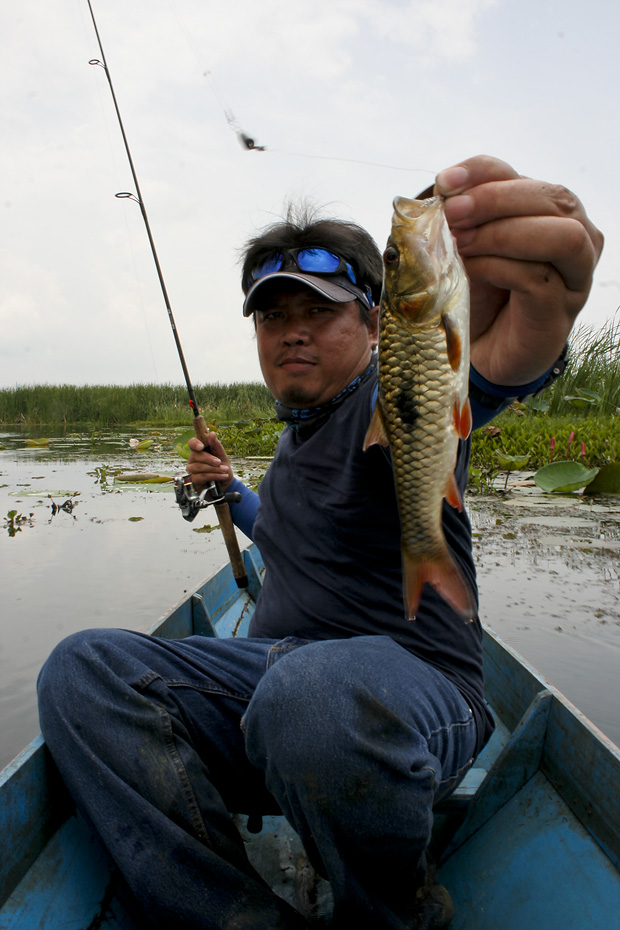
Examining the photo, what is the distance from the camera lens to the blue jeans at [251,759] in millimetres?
1214

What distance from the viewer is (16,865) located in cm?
142

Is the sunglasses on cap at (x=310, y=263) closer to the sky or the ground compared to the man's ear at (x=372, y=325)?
closer to the sky

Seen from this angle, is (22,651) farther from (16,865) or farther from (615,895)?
→ (615,895)

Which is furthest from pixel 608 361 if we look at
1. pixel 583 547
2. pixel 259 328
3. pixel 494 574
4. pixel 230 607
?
pixel 259 328

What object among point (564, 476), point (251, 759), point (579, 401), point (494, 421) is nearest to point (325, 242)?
point (251, 759)

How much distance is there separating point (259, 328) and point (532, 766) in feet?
5.03

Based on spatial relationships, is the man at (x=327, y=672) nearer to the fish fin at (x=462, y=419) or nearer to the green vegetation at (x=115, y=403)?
the fish fin at (x=462, y=419)

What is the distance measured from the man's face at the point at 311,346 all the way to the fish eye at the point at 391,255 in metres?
0.80

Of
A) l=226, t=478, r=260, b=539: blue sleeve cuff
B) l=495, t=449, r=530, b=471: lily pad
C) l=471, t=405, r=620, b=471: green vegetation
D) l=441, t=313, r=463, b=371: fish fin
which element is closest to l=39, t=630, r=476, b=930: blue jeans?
l=441, t=313, r=463, b=371: fish fin

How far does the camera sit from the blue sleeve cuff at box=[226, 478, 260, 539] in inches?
107

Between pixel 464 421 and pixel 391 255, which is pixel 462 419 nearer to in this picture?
pixel 464 421

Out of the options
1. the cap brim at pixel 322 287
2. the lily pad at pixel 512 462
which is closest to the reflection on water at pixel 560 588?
the lily pad at pixel 512 462

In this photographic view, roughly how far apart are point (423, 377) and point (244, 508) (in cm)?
164

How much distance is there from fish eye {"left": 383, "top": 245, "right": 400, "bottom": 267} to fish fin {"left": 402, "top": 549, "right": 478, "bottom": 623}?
23.6 inches
